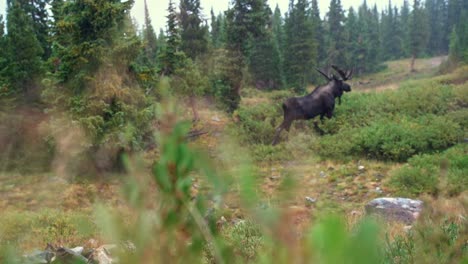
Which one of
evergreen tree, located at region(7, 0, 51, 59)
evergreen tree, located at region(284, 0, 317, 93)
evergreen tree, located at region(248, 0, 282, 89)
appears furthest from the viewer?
evergreen tree, located at region(248, 0, 282, 89)

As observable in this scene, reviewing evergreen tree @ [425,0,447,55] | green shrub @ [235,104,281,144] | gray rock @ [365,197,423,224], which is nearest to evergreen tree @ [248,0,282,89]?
green shrub @ [235,104,281,144]

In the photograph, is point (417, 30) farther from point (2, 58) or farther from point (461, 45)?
point (2, 58)

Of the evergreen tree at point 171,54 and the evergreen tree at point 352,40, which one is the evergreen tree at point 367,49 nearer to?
the evergreen tree at point 352,40

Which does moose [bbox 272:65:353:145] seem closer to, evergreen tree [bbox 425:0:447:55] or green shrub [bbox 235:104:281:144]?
green shrub [bbox 235:104:281:144]

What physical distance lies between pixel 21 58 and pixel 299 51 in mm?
20956

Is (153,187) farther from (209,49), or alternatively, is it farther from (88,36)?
(209,49)

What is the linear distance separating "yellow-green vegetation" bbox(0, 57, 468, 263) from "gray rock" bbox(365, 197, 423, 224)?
1.53ft

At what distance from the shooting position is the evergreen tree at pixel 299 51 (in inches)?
1312

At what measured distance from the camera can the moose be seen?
17266 mm

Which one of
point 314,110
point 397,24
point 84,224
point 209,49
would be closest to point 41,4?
point 209,49

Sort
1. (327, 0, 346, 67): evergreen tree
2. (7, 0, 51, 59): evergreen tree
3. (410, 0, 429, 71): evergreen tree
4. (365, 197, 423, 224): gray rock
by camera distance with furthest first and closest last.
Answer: (410, 0, 429, 71): evergreen tree
(327, 0, 346, 67): evergreen tree
(7, 0, 51, 59): evergreen tree
(365, 197, 423, 224): gray rock

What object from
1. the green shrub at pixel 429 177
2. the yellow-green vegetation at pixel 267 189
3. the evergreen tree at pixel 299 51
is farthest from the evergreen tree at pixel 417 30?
the green shrub at pixel 429 177

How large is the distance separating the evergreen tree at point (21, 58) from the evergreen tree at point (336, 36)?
123ft

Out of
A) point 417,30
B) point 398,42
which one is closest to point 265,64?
point 417,30
